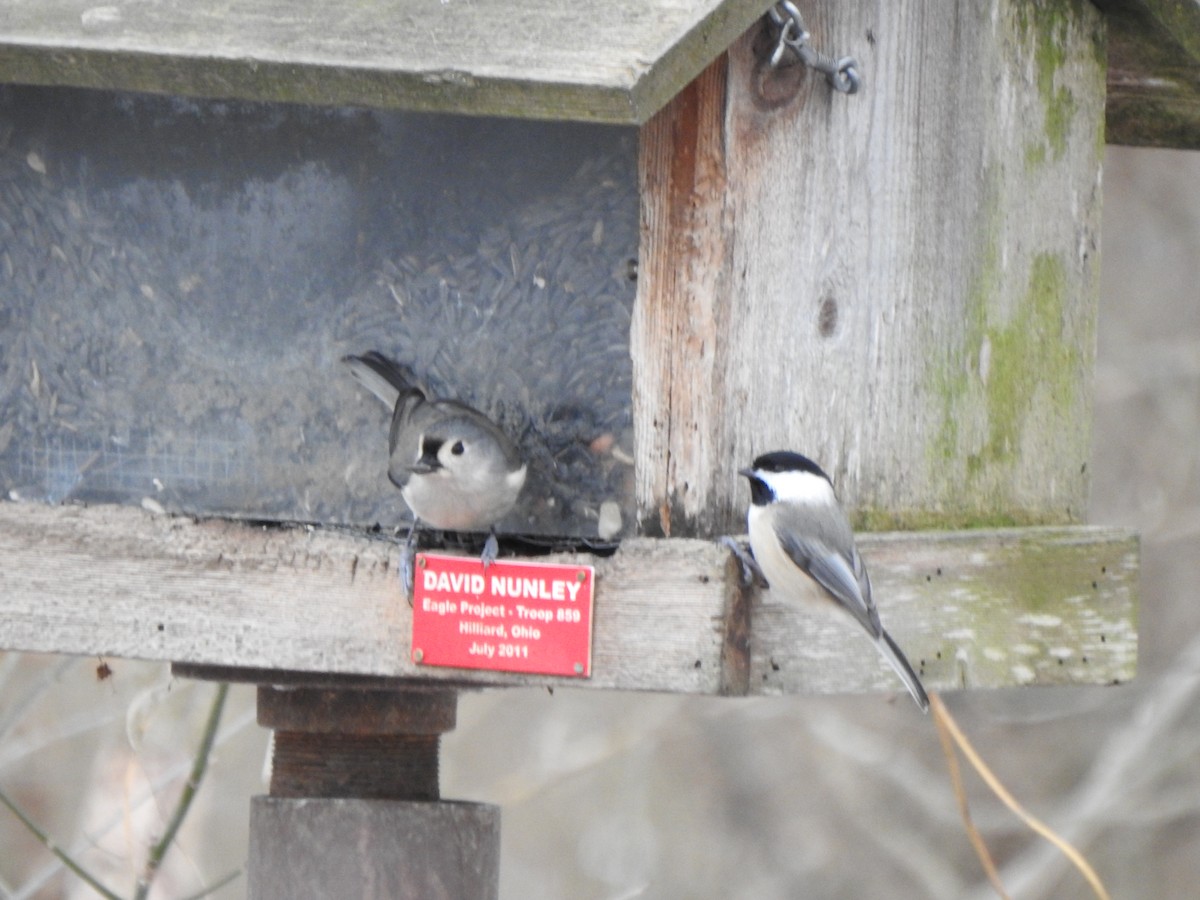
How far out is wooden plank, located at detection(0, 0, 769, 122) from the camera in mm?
2018

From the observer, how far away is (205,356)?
2.60m

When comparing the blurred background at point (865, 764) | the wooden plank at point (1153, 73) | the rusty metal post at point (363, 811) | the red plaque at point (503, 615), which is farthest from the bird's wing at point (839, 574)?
the blurred background at point (865, 764)

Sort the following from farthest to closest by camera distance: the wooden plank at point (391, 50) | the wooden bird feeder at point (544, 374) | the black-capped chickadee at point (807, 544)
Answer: the wooden bird feeder at point (544, 374)
the black-capped chickadee at point (807, 544)
the wooden plank at point (391, 50)

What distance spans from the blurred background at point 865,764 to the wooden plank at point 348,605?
2944 millimetres

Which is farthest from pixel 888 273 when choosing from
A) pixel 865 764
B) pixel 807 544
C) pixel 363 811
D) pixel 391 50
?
pixel 865 764

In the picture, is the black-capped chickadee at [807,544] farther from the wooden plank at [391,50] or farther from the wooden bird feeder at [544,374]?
the wooden plank at [391,50]

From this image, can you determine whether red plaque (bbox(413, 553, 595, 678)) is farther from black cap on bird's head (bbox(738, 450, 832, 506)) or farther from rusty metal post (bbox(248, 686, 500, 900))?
rusty metal post (bbox(248, 686, 500, 900))

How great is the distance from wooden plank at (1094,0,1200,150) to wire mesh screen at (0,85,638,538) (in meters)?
1.03

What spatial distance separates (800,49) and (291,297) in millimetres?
828

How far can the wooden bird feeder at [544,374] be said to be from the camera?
240cm

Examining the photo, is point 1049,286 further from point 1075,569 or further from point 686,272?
point 686,272

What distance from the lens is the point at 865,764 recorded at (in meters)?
5.96

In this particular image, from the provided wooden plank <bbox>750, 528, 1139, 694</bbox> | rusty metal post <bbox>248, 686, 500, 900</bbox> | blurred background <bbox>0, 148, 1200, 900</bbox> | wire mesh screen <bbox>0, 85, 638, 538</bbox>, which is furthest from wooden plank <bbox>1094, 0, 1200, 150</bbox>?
blurred background <bbox>0, 148, 1200, 900</bbox>

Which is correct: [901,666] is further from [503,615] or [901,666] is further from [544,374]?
[544,374]
